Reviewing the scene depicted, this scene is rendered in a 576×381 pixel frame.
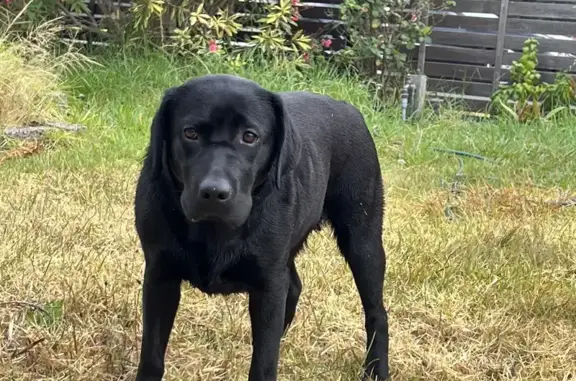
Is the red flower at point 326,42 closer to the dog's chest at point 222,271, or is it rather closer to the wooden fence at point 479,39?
the wooden fence at point 479,39

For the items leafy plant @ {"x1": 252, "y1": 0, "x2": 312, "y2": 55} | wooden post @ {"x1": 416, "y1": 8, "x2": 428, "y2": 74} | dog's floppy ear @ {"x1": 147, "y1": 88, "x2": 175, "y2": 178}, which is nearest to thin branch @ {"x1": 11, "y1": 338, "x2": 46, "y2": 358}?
dog's floppy ear @ {"x1": 147, "y1": 88, "x2": 175, "y2": 178}

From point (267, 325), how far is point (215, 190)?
A: 55cm

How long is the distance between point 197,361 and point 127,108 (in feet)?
14.3

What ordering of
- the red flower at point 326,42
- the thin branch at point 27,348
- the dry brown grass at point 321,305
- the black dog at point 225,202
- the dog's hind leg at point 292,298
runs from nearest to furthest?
the black dog at point 225,202 → the thin branch at point 27,348 → the dry brown grass at point 321,305 → the dog's hind leg at point 292,298 → the red flower at point 326,42

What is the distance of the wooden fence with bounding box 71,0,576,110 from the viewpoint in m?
9.20

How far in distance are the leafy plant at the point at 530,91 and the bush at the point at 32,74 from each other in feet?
12.9

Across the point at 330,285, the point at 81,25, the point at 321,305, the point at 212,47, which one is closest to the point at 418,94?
the point at 212,47

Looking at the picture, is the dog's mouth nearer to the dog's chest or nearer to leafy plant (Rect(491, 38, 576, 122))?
the dog's chest

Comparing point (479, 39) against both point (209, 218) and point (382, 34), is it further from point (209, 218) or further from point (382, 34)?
point (209, 218)

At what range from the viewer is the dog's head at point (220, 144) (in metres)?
2.39

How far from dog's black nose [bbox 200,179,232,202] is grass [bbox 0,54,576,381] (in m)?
0.98

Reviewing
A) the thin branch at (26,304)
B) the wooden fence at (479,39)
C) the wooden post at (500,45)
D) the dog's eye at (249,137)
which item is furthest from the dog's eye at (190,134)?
the wooden post at (500,45)

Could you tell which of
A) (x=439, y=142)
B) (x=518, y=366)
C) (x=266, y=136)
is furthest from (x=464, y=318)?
(x=439, y=142)

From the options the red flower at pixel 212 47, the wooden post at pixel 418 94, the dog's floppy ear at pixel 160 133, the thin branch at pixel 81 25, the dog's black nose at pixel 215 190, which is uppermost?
the dog's floppy ear at pixel 160 133
